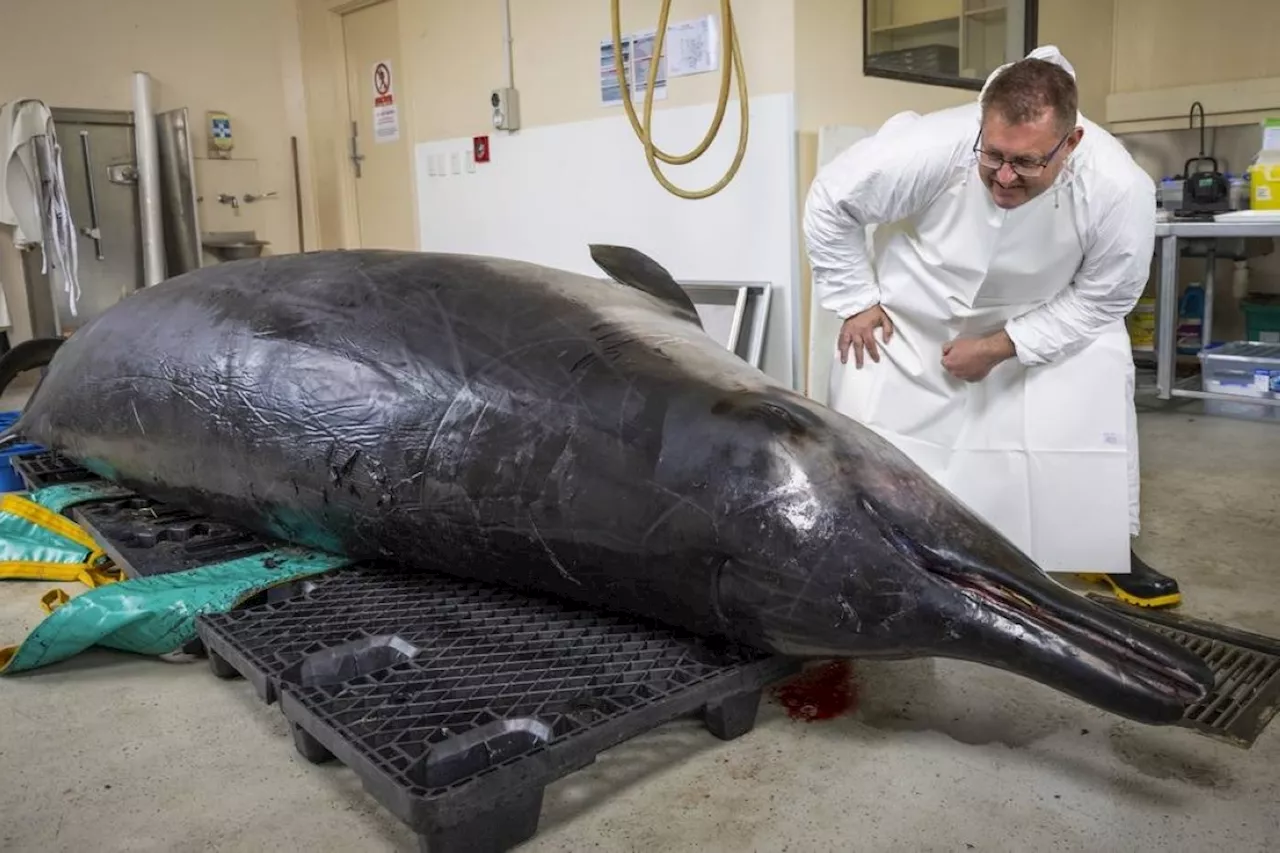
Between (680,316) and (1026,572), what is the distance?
1.01m

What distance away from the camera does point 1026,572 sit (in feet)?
5.05

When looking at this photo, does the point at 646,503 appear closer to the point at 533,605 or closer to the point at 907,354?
the point at 533,605

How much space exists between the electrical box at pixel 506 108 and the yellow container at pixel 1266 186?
10.8 feet

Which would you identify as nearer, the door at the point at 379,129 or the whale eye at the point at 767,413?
the whale eye at the point at 767,413

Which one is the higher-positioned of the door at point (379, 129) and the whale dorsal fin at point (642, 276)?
the door at point (379, 129)

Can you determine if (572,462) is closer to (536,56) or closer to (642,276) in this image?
(642,276)

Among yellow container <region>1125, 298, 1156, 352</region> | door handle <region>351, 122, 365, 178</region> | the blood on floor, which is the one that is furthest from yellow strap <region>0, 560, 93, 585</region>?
yellow container <region>1125, 298, 1156, 352</region>

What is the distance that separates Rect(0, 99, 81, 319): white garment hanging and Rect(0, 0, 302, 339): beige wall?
300 millimetres

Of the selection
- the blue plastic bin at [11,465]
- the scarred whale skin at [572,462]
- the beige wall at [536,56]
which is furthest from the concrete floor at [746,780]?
the beige wall at [536,56]

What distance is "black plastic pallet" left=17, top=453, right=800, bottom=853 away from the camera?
4.74 feet

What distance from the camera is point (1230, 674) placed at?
78.4 inches

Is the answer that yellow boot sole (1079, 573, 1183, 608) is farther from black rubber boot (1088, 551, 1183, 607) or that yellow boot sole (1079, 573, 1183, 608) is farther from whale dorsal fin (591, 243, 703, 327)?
whale dorsal fin (591, 243, 703, 327)

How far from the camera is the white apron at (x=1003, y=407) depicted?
245 cm

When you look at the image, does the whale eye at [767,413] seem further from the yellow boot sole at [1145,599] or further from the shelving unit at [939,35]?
the shelving unit at [939,35]
